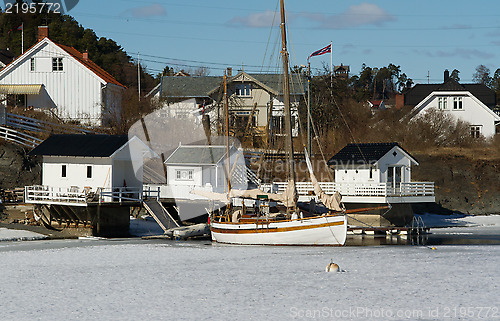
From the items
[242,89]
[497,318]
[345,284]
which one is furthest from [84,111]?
[497,318]

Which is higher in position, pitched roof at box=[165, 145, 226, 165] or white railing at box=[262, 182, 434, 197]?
pitched roof at box=[165, 145, 226, 165]

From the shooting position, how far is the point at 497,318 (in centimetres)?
1775

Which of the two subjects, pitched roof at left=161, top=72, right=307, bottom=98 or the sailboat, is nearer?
the sailboat

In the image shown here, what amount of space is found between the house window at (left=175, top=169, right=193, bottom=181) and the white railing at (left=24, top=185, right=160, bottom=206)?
2902mm

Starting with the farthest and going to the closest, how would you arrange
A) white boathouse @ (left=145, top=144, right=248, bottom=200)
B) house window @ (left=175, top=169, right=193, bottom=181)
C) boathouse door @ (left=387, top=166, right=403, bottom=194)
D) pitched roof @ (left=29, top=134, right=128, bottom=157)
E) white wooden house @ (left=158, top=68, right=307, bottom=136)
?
white wooden house @ (left=158, top=68, right=307, bottom=136) → boathouse door @ (left=387, top=166, right=403, bottom=194) → house window @ (left=175, top=169, right=193, bottom=181) → white boathouse @ (left=145, top=144, right=248, bottom=200) → pitched roof @ (left=29, top=134, right=128, bottom=157)

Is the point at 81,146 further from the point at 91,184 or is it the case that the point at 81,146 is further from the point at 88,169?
the point at 91,184

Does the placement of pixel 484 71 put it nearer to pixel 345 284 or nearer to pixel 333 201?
pixel 333 201

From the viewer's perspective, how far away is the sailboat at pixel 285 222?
3516cm

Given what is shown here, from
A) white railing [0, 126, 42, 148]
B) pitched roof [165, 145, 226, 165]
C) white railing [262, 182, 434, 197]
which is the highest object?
white railing [0, 126, 42, 148]

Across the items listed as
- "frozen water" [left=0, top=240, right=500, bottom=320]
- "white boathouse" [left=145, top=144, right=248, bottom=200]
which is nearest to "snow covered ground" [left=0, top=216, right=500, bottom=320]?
"frozen water" [left=0, top=240, right=500, bottom=320]

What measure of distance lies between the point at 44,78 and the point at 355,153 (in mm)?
34010

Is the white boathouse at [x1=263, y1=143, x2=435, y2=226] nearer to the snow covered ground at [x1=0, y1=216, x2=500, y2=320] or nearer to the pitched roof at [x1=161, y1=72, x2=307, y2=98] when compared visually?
the snow covered ground at [x1=0, y1=216, x2=500, y2=320]

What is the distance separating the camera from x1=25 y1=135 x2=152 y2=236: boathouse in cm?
4075

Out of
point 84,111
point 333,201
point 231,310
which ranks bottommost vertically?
point 231,310
